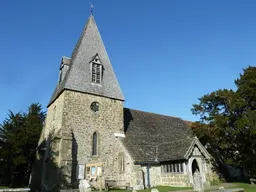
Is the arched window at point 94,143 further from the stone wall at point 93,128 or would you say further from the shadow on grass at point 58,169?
the shadow on grass at point 58,169

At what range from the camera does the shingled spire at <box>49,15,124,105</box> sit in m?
22.2

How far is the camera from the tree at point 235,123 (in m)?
19.8

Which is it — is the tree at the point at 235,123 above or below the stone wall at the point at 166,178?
above

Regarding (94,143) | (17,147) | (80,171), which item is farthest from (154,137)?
(17,147)

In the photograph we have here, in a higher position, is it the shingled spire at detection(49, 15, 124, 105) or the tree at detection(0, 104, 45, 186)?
the shingled spire at detection(49, 15, 124, 105)

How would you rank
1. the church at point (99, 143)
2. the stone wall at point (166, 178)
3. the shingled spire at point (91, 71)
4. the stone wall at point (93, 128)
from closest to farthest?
the stone wall at point (166, 178), the church at point (99, 143), the stone wall at point (93, 128), the shingled spire at point (91, 71)

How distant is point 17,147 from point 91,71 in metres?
12.1

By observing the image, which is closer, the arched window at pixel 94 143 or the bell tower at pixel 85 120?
the bell tower at pixel 85 120

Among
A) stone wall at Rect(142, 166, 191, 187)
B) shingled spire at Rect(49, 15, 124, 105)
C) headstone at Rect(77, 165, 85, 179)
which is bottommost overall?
stone wall at Rect(142, 166, 191, 187)

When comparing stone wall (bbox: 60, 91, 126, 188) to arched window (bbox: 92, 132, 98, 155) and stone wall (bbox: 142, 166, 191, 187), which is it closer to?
arched window (bbox: 92, 132, 98, 155)

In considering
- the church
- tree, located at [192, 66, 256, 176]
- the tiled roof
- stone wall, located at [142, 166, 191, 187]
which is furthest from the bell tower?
tree, located at [192, 66, 256, 176]

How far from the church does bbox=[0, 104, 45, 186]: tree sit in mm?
3006

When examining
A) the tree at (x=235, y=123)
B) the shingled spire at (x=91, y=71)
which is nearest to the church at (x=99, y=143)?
the shingled spire at (x=91, y=71)

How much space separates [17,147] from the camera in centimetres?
2512
